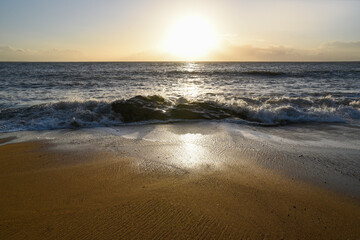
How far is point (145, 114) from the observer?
8.16 meters

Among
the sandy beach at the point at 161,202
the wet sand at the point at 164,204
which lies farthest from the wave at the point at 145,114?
the wet sand at the point at 164,204

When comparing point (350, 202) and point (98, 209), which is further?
point (350, 202)

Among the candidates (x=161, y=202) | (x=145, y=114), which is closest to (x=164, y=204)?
(x=161, y=202)

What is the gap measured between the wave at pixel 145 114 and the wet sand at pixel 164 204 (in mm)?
3513

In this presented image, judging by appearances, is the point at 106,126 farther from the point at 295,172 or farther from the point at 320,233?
the point at 320,233

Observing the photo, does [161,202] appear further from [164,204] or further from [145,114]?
[145,114]

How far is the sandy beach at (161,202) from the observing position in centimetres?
228

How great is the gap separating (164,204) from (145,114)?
5707mm

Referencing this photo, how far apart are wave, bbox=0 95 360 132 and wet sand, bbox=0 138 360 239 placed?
351 centimetres

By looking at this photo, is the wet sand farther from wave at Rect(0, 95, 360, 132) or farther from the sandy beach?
wave at Rect(0, 95, 360, 132)

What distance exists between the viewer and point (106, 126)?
7047 millimetres

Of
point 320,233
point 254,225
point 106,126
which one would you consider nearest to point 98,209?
point 254,225

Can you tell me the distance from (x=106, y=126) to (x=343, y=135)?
6.88 metres

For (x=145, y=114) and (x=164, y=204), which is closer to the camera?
(x=164, y=204)
